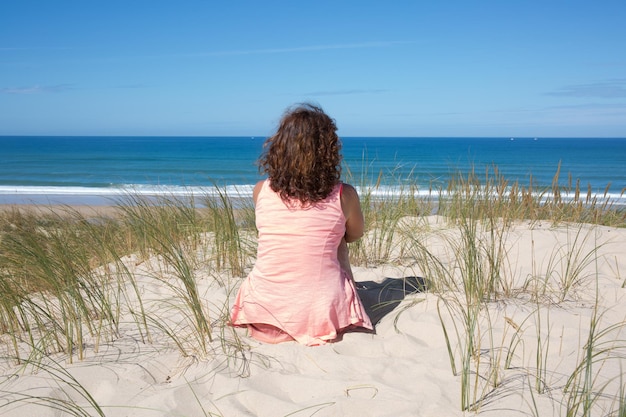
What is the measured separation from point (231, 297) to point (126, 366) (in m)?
1.09

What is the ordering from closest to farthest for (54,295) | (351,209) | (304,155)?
(304,155), (351,209), (54,295)

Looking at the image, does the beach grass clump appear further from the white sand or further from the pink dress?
the pink dress

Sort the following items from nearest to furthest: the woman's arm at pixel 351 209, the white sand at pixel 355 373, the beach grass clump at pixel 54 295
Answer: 1. the white sand at pixel 355 373
2. the beach grass clump at pixel 54 295
3. the woman's arm at pixel 351 209

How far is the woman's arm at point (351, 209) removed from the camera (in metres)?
2.90

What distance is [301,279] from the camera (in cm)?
284

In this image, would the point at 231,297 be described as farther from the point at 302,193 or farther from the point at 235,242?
the point at 302,193

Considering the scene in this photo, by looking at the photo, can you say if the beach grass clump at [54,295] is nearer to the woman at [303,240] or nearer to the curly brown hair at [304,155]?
the woman at [303,240]

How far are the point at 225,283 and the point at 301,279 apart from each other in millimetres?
1164

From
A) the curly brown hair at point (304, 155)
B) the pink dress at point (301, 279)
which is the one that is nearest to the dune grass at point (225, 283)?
the pink dress at point (301, 279)

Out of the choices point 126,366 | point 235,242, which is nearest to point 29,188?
point 235,242

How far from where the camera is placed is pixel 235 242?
402 cm

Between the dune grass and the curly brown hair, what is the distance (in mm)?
642

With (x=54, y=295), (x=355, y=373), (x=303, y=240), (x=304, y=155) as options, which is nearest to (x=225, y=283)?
(x=54, y=295)

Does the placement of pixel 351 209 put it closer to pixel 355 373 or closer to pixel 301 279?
pixel 301 279
